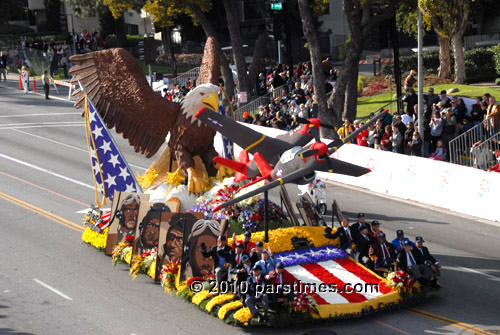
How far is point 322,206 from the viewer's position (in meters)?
24.6

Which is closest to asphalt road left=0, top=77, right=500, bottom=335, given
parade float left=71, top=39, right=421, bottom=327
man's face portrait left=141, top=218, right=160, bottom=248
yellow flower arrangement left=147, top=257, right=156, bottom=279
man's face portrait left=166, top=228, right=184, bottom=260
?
yellow flower arrangement left=147, top=257, right=156, bottom=279

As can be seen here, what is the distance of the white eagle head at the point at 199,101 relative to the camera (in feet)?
68.0

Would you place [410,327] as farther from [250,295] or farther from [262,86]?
[262,86]

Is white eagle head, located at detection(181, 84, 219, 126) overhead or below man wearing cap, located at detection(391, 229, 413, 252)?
overhead

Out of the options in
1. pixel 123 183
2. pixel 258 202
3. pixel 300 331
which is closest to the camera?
pixel 300 331

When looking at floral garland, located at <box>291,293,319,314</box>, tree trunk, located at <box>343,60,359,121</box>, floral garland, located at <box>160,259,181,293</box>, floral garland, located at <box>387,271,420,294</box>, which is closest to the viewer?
floral garland, located at <box>291,293,319,314</box>

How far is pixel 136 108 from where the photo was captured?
20.9m

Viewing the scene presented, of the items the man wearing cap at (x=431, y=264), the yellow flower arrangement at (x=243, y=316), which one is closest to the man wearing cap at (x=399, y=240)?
the man wearing cap at (x=431, y=264)

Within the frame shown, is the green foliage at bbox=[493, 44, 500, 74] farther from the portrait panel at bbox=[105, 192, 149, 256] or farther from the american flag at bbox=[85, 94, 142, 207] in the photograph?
the portrait panel at bbox=[105, 192, 149, 256]

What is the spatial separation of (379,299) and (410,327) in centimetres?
102

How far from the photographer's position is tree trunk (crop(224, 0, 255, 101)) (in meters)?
41.1

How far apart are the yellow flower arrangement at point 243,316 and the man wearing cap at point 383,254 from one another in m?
3.82

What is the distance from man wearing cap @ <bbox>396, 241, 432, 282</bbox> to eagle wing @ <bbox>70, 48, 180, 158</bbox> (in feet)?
24.7

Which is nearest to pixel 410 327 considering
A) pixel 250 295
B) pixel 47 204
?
pixel 250 295
